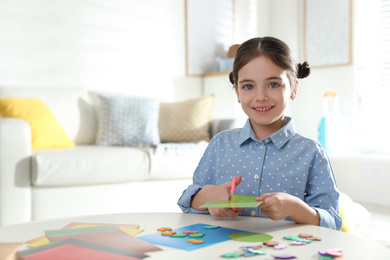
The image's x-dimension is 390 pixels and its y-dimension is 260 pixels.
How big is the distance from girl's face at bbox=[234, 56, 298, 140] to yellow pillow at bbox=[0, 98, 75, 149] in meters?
1.84

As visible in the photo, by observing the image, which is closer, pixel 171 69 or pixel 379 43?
pixel 379 43

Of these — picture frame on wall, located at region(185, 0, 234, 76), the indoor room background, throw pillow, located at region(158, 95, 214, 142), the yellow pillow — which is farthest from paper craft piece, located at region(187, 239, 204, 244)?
picture frame on wall, located at region(185, 0, 234, 76)

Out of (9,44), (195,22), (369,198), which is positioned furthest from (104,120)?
(369,198)

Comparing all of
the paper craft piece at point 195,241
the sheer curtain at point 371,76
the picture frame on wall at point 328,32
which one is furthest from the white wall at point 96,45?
the paper craft piece at point 195,241

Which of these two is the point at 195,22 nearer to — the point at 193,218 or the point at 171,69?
the point at 171,69

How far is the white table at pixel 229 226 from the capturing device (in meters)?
0.61

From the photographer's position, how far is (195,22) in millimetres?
3971

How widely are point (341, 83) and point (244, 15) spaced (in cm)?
119

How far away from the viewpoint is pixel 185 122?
3.00 m

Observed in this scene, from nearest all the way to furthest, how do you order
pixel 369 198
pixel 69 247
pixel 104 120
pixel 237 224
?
pixel 69 247, pixel 237 224, pixel 104 120, pixel 369 198

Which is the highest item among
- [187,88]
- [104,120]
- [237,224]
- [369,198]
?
[187,88]

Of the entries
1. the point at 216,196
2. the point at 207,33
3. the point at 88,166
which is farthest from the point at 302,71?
→ the point at 207,33

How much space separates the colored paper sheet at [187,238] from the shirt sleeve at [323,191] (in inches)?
10.8

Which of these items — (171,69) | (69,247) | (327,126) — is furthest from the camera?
(171,69)
